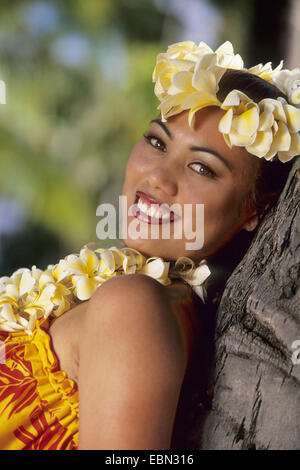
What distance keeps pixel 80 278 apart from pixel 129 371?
1.21 ft

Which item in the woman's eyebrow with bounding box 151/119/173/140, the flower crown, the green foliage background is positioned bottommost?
the green foliage background

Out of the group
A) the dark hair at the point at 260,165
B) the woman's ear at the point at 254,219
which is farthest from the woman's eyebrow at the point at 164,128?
the woman's ear at the point at 254,219

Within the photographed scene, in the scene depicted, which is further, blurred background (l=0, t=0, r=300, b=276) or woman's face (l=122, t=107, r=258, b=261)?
blurred background (l=0, t=0, r=300, b=276)

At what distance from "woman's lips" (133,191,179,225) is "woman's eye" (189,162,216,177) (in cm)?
10

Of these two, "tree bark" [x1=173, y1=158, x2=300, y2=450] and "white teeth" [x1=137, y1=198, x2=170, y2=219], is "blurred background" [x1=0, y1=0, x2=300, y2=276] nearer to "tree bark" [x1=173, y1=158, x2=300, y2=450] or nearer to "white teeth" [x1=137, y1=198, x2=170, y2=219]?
"white teeth" [x1=137, y1=198, x2=170, y2=219]

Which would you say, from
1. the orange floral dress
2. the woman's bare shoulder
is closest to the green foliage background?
the orange floral dress

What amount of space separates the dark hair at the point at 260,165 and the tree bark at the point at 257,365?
0.22 meters

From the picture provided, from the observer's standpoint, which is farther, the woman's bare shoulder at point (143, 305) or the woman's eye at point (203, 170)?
the woman's eye at point (203, 170)

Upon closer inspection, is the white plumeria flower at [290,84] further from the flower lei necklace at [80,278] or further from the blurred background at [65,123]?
the blurred background at [65,123]

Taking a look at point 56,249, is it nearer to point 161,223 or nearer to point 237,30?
point 237,30

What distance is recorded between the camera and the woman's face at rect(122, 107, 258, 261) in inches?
51.9

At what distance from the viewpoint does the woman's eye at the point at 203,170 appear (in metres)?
1.33
